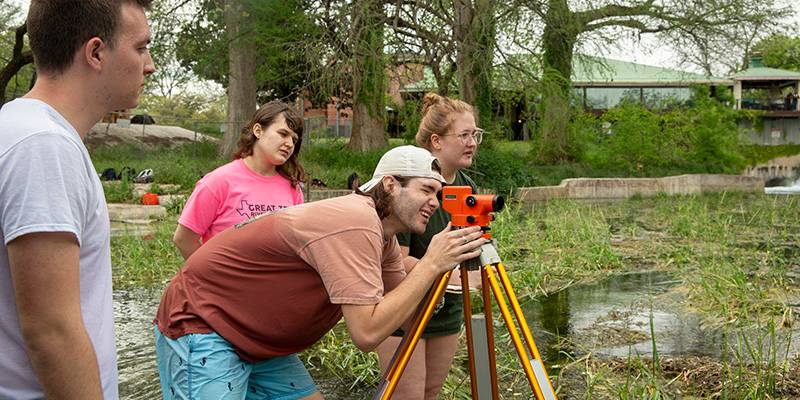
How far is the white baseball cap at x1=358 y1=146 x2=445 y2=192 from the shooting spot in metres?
2.39

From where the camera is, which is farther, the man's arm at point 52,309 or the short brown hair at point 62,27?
the short brown hair at point 62,27

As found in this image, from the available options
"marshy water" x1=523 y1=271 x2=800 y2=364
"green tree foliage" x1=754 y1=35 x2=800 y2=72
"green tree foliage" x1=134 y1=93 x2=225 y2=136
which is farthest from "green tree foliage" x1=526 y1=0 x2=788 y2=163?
"green tree foliage" x1=134 y1=93 x2=225 y2=136

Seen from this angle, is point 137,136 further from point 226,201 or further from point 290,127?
point 226,201

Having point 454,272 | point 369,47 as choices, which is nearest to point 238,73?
point 369,47

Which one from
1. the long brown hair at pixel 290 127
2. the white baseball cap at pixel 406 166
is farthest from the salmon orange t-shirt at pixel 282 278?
the long brown hair at pixel 290 127

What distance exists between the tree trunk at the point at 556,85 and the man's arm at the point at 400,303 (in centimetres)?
1330

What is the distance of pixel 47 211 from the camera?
1283 mm

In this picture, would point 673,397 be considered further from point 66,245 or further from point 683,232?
point 683,232

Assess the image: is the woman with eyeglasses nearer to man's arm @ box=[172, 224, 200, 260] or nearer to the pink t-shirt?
the pink t-shirt

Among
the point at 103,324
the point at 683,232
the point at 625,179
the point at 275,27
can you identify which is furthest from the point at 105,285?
the point at 625,179

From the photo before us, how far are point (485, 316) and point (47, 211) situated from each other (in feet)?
5.18

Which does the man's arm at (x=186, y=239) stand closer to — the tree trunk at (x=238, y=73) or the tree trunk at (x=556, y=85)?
the tree trunk at (x=556, y=85)

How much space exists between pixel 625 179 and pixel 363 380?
17.2m

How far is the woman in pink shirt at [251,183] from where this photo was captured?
3.43 m
